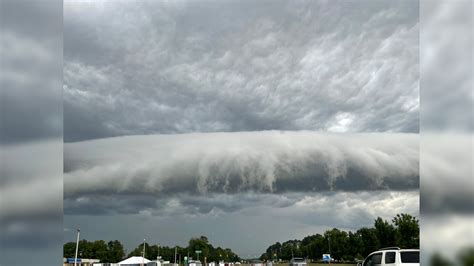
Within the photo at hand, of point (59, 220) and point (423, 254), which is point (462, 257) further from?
point (59, 220)

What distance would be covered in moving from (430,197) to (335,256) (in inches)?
3363

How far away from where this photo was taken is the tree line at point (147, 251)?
8756 cm

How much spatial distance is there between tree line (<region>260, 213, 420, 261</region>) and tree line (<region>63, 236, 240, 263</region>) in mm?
12934

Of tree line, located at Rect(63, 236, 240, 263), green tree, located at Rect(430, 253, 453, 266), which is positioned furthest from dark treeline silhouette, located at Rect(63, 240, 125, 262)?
green tree, located at Rect(430, 253, 453, 266)

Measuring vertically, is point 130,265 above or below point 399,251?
below

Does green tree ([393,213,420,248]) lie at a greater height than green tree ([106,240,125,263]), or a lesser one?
greater

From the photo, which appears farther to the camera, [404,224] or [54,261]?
[404,224]

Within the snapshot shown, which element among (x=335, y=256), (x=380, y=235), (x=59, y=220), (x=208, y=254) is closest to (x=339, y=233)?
(x=335, y=256)

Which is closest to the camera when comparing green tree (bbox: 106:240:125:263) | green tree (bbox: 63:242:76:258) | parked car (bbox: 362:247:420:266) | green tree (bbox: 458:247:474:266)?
green tree (bbox: 458:247:474:266)

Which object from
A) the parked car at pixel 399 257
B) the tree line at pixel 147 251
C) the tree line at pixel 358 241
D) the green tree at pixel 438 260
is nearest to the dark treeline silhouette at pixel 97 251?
the tree line at pixel 147 251

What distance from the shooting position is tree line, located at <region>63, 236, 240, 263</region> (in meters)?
87.6

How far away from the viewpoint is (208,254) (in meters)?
109

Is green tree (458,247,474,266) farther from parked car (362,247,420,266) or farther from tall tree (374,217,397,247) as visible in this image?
tall tree (374,217,397,247)

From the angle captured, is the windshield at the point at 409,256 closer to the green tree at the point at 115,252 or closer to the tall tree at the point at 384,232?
the tall tree at the point at 384,232
